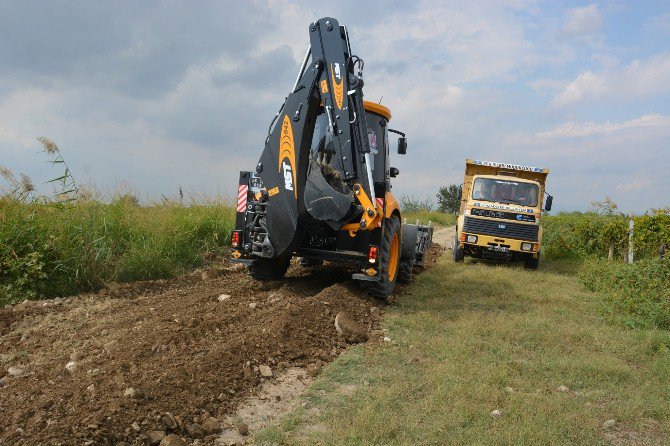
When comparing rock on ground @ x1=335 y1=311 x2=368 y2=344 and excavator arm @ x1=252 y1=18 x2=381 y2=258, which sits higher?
excavator arm @ x1=252 y1=18 x2=381 y2=258

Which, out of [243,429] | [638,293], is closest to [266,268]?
[243,429]

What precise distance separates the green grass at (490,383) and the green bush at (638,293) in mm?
334

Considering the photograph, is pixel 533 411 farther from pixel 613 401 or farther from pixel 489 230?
pixel 489 230

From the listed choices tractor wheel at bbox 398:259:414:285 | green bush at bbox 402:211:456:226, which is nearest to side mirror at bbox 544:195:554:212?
tractor wheel at bbox 398:259:414:285

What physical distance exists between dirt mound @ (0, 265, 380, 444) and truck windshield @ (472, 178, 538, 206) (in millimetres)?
6191

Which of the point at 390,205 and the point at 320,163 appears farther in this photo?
the point at 390,205

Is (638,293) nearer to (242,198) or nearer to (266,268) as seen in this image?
(266,268)

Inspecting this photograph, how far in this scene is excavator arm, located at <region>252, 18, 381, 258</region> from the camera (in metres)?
6.80

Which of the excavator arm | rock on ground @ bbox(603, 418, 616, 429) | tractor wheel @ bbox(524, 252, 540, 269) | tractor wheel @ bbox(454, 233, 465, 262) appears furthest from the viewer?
tractor wheel @ bbox(454, 233, 465, 262)

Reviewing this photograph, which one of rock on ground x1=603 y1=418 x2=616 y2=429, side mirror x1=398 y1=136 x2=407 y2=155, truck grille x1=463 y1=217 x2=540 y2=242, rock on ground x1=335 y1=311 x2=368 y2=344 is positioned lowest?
rock on ground x1=603 y1=418 x2=616 y2=429

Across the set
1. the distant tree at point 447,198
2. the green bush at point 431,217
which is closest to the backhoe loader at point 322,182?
the green bush at point 431,217

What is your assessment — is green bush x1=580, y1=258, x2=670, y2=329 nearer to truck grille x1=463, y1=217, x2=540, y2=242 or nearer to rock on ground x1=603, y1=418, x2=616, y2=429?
truck grille x1=463, y1=217, x2=540, y2=242

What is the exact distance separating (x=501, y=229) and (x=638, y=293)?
4638 millimetres

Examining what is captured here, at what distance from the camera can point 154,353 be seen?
4.99 metres
